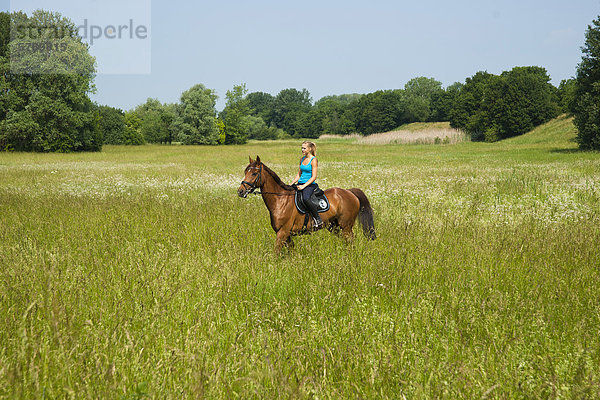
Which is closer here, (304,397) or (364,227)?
(304,397)

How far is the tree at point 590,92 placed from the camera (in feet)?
104

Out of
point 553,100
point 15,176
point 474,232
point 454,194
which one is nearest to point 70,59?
point 15,176

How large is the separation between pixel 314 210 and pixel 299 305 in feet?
→ 7.61

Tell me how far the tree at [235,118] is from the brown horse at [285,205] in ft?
289

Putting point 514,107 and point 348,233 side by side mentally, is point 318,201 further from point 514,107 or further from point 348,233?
point 514,107

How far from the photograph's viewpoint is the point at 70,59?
48750 millimetres

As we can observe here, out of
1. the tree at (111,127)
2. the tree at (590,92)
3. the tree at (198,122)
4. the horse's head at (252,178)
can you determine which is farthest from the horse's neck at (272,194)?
the tree at (111,127)

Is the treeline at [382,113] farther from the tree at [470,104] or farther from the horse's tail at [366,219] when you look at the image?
the horse's tail at [366,219]

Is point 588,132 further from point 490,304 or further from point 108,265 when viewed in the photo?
point 108,265

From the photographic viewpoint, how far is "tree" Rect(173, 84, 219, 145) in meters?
86.2

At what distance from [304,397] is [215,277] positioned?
2843 millimetres

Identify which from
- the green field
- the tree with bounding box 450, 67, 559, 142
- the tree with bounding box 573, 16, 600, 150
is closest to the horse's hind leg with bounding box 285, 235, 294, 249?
the green field

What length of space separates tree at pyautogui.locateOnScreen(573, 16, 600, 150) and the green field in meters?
26.9

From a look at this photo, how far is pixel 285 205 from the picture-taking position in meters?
6.64
